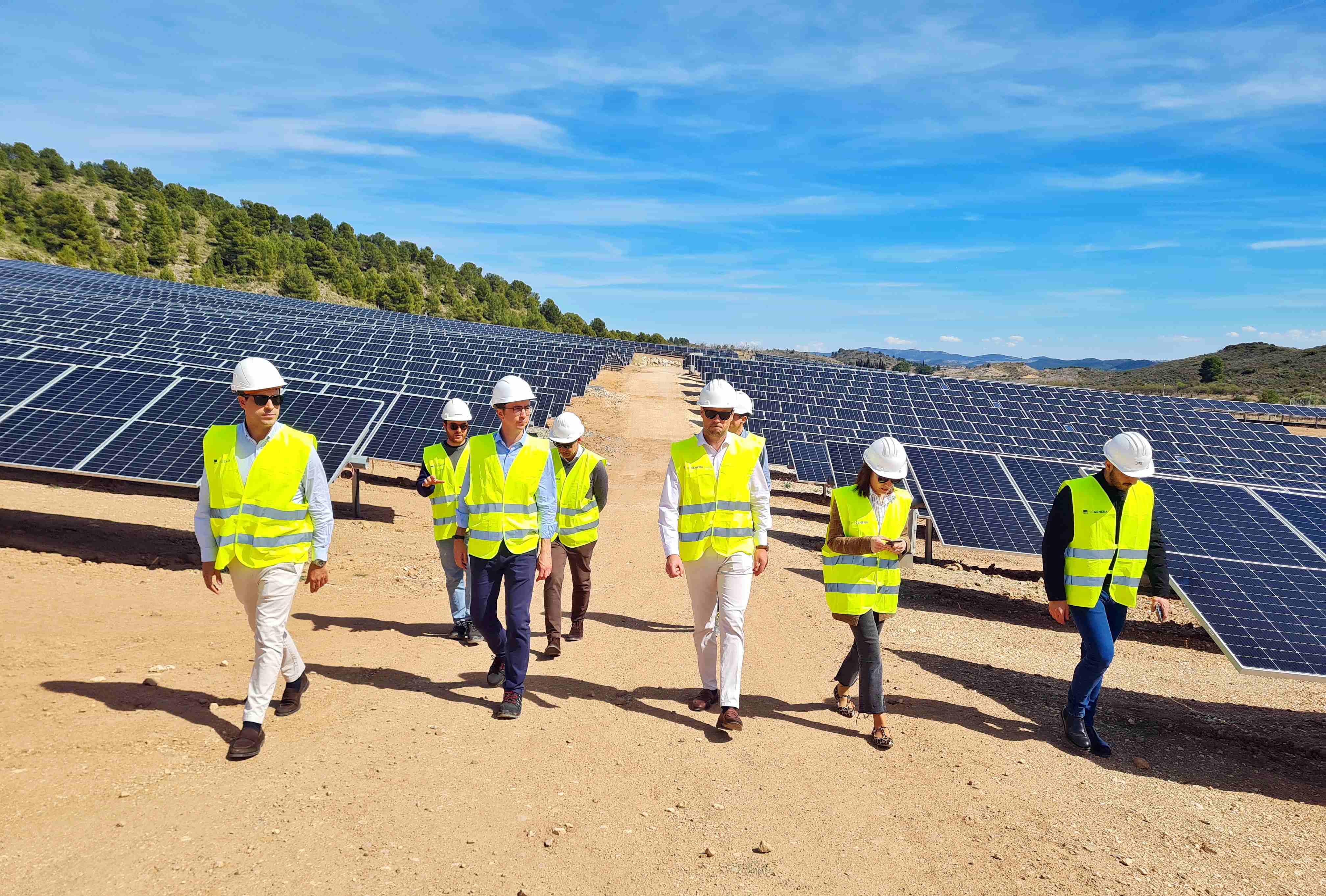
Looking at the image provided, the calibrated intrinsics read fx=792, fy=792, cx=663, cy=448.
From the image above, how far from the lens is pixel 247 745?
421 cm

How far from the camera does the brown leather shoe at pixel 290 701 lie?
4812mm

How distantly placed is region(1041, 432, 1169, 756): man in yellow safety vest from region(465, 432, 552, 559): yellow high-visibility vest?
10.8 feet

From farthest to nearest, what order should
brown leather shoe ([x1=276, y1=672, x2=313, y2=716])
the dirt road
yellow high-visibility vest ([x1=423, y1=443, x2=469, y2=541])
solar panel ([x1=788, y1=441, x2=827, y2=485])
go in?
1. solar panel ([x1=788, y1=441, x2=827, y2=485])
2. yellow high-visibility vest ([x1=423, y1=443, x2=469, y2=541])
3. brown leather shoe ([x1=276, y1=672, x2=313, y2=716])
4. the dirt road

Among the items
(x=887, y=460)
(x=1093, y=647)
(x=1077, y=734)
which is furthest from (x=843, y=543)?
(x=1077, y=734)

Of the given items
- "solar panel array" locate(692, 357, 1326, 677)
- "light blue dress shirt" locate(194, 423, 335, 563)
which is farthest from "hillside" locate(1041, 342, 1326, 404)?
"light blue dress shirt" locate(194, 423, 335, 563)

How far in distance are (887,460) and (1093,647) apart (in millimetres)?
1844

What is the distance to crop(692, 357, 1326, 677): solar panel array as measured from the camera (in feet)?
20.2

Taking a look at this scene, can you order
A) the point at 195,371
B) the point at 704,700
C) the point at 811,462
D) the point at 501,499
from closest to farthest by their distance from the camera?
1. the point at 501,499
2. the point at 704,700
3. the point at 195,371
4. the point at 811,462

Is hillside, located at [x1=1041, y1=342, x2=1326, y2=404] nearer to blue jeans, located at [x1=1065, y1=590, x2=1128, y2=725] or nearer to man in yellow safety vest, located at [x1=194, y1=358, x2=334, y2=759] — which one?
blue jeans, located at [x1=1065, y1=590, x2=1128, y2=725]

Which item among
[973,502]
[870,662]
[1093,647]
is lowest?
[870,662]

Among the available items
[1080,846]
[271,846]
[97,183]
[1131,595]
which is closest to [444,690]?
[271,846]

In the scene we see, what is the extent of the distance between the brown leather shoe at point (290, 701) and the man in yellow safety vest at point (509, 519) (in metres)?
1.16

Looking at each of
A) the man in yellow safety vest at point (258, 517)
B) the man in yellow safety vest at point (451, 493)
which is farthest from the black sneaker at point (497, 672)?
the man in yellow safety vest at point (258, 517)

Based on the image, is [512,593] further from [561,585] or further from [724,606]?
[561,585]
